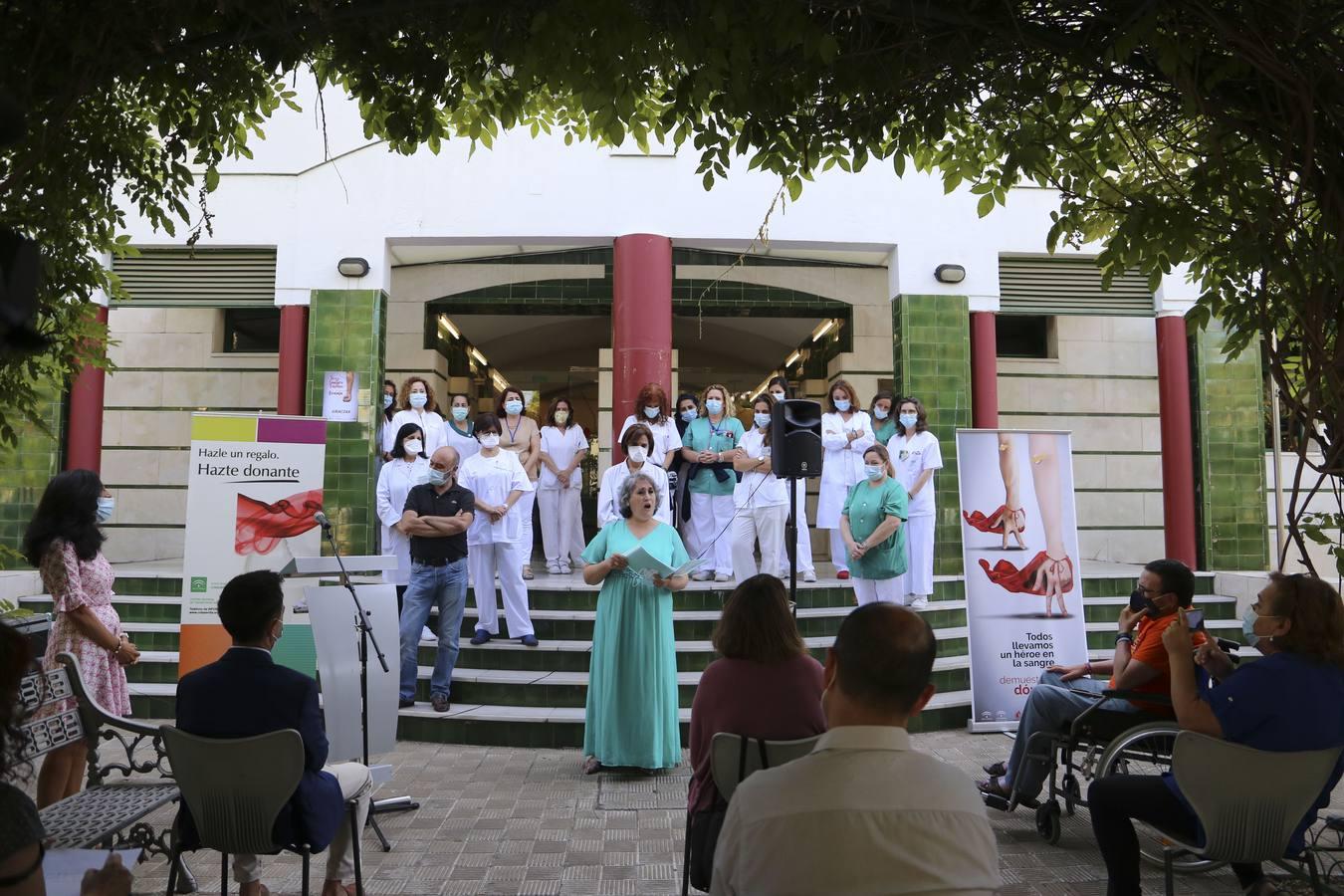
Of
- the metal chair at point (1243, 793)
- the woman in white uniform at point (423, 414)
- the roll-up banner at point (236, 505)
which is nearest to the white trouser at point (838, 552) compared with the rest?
the woman in white uniform at point (423, 414)

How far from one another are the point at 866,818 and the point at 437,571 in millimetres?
5203

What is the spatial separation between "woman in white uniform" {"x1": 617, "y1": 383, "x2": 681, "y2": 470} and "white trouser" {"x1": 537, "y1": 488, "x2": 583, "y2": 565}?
133 centimetres

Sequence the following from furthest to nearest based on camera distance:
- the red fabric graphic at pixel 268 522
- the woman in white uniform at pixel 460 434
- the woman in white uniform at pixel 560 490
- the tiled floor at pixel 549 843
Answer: the woman in white uniform at pixel 560 490 < the woman in white uniform at pixel 460 434 < the red fabric graphic at pixel 268 522 < the tiled floor at pixel 549 843

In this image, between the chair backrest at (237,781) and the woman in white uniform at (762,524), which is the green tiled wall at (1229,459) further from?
the chair backrest at (237,781)

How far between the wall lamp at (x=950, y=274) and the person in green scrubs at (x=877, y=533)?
3534 mm

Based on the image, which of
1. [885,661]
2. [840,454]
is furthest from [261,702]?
[840,454]

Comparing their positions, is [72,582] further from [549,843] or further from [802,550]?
[802,550]

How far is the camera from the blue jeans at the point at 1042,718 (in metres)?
4.48

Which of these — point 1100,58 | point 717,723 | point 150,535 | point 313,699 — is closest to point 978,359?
point 1100,58

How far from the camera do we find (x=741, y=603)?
3432mm

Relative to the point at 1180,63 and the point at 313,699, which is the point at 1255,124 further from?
the point at 313,699

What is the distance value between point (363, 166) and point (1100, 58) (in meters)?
8.20

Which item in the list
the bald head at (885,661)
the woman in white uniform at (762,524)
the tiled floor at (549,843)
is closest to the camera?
the bald head at (885,661)

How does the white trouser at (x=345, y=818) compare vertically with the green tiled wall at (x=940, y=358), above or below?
below
